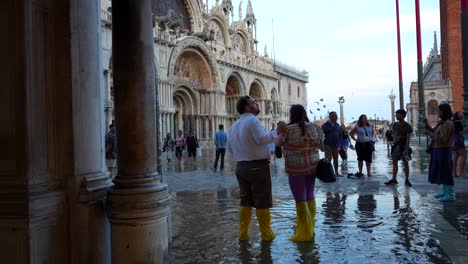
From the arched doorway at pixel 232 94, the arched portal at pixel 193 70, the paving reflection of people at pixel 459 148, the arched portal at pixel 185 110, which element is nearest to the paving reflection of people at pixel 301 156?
the paving reflection of people at pixel 459 148

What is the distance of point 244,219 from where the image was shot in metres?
5.04

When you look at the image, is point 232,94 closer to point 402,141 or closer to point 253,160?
point 402,141

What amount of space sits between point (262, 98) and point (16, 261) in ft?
153

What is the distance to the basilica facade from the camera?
99.9 ft

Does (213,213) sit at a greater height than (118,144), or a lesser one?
lesser

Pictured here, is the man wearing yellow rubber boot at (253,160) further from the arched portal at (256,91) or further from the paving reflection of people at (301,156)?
the arched portal at (256,91)

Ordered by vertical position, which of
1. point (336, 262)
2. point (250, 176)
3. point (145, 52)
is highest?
point (145, 52)

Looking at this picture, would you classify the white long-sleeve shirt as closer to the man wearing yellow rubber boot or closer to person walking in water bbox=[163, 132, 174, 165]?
the man wearing yellow rubber boot

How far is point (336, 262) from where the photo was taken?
417 cm

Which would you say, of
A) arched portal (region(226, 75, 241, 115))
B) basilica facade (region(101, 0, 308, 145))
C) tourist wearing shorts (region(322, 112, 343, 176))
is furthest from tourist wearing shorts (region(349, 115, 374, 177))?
arched portal (region(226, 75, 241, 115))

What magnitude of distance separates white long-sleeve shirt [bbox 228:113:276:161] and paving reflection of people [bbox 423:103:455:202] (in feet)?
12.1

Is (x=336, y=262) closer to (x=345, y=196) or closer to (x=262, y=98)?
(x=345, y=196)

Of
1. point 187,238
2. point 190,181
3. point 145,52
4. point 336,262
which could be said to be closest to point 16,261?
point 145,52

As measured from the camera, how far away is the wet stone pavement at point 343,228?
14.4ft
